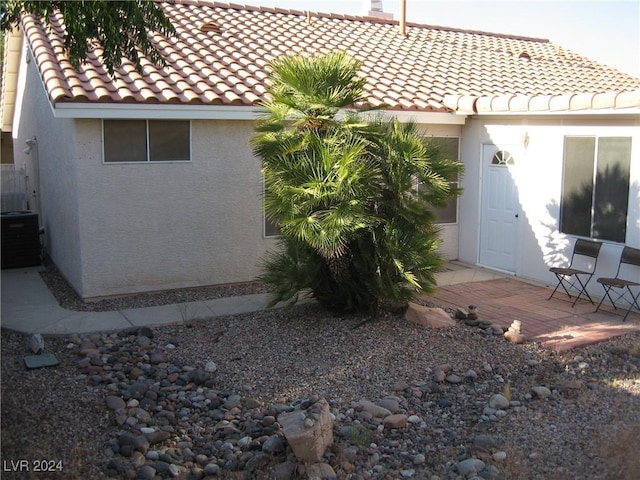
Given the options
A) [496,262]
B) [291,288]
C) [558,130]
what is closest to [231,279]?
[291,288]

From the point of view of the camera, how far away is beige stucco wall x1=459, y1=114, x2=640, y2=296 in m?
10.2

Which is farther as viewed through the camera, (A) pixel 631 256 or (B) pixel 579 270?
(B) pixel 579 270

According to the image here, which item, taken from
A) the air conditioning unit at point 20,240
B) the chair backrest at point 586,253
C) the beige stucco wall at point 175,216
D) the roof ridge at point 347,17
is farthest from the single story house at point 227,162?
the roof ridge at point 347,17

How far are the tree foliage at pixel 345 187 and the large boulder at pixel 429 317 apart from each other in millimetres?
259

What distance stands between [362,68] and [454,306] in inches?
229

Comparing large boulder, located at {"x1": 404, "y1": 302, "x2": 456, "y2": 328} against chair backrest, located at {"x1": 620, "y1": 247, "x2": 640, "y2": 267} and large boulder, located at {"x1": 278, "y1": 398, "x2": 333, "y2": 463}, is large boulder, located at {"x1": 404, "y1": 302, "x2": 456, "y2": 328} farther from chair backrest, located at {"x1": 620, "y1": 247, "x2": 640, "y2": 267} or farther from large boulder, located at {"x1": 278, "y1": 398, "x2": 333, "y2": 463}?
large boulder, located at {"x1": 278, "y1": 398, "x2": 333, "y2": 463}

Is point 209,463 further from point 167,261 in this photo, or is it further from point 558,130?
point 558,130

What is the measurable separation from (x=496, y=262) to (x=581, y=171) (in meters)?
2.54

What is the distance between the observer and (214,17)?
586 inches

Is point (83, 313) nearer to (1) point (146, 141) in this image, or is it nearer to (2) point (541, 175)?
(1) point (146, 141)

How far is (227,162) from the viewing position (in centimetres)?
1103

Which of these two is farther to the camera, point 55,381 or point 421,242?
point 421,242

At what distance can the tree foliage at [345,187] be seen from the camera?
319 inches

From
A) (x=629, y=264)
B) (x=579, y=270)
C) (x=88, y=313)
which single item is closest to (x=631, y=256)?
(x=629, y=264)
